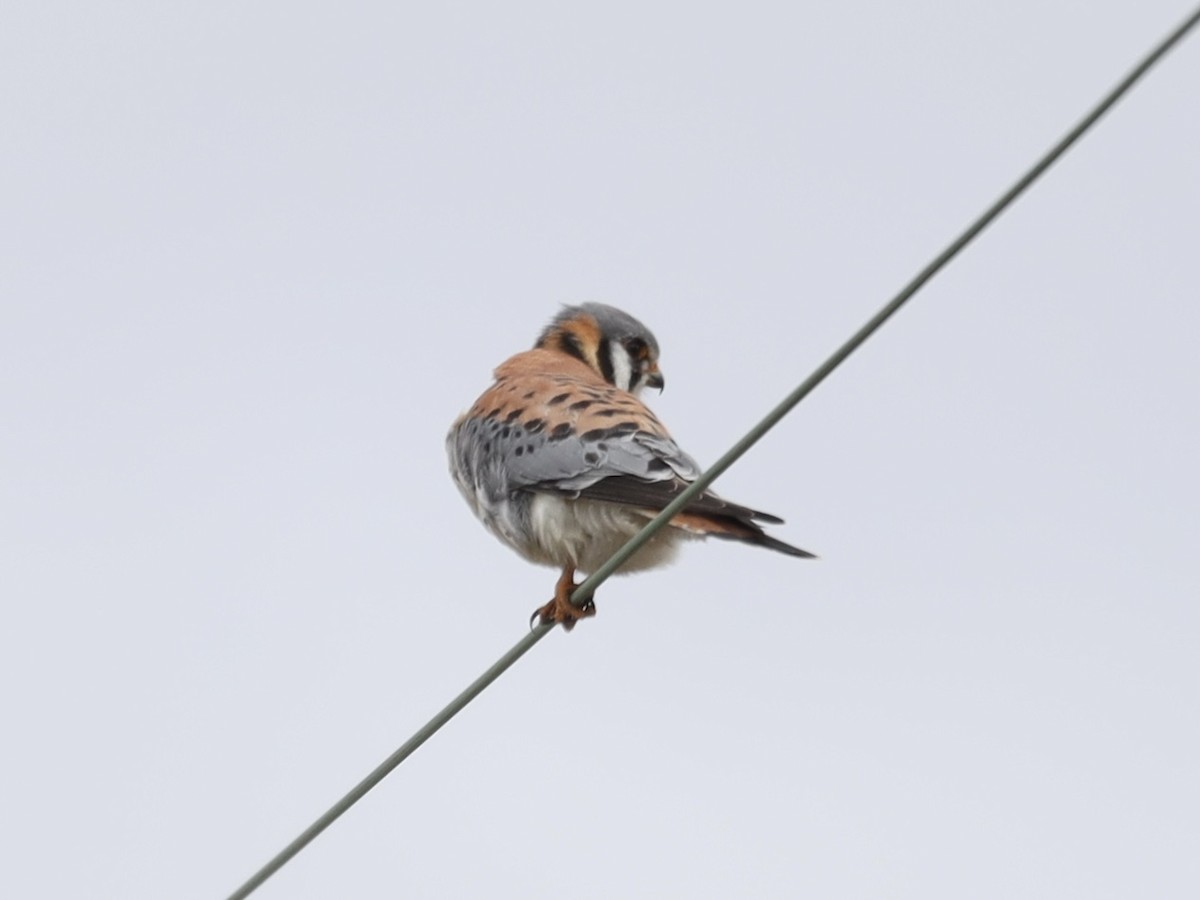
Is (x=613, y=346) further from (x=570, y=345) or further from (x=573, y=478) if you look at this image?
(x=573, y=478)

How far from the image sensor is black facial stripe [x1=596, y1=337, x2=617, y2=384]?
8.18m

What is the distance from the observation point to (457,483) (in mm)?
7195

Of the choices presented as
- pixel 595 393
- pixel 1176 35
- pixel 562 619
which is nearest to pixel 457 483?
pixel 595 393

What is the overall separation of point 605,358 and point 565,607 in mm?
2271

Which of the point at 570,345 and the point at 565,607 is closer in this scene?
the point at 565,607

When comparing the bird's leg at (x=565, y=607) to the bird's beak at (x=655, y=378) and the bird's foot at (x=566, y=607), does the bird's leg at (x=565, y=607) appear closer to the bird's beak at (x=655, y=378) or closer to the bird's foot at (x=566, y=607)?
the bird's foot at (x=566, y=607)

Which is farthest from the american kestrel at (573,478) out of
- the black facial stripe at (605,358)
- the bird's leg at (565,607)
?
the black facial stripe at (605,358)

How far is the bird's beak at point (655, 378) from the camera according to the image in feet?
27.1

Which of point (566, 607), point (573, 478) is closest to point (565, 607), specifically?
point (566, 607)

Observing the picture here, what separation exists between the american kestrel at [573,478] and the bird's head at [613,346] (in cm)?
72

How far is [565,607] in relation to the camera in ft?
20.1

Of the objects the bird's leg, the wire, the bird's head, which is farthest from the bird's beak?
the wire

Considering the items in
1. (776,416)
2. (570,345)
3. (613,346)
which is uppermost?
(613,346)

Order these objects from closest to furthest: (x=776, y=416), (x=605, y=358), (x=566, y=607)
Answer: (x=776, y=416) < (x=566, y=607) < (x=605, y=358)
